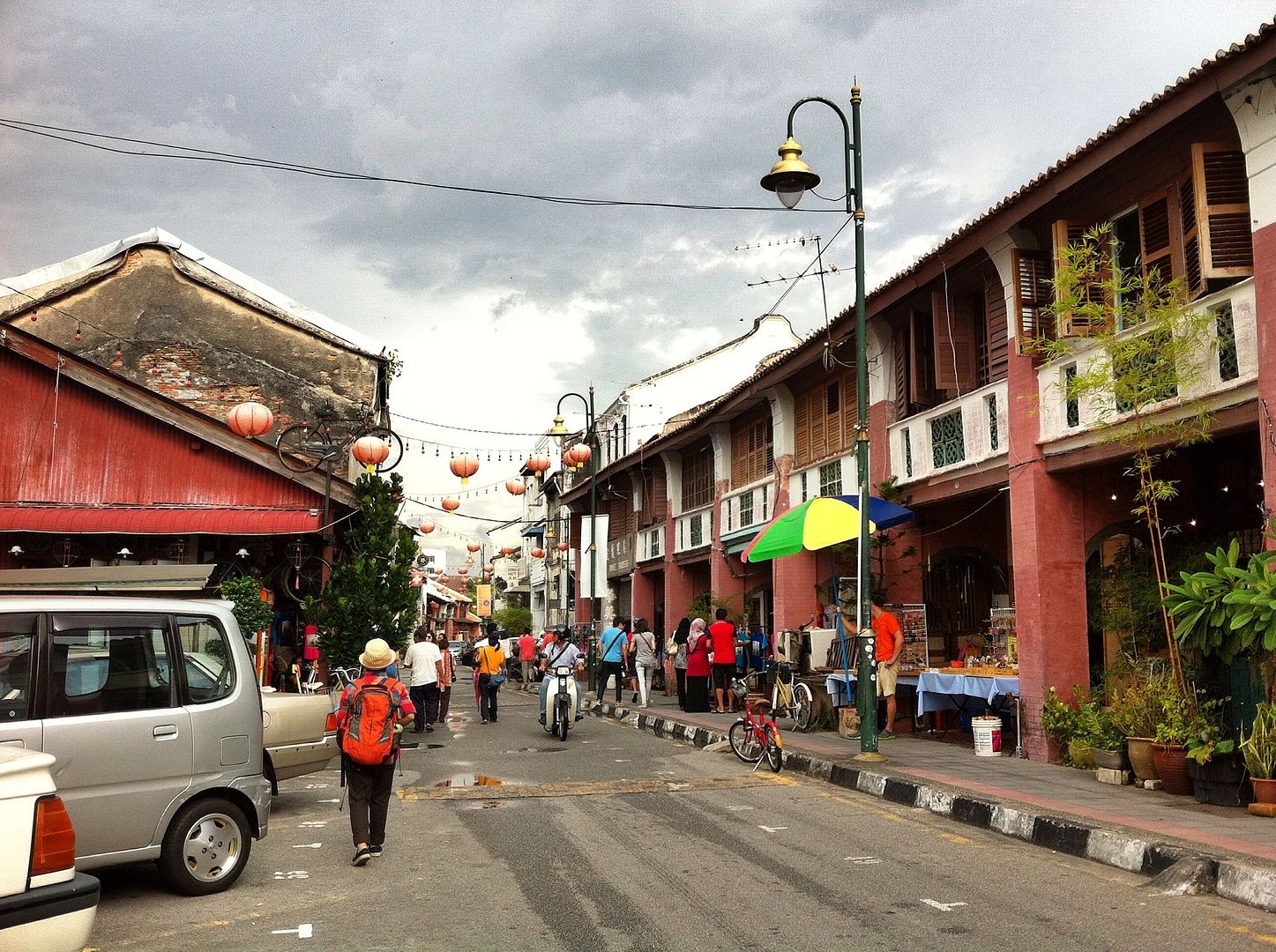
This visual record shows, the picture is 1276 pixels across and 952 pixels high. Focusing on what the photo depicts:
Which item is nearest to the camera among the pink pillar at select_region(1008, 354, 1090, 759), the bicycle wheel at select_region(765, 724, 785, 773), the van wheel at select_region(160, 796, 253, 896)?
the van wheel at select_region(160, 796, 253, 896)

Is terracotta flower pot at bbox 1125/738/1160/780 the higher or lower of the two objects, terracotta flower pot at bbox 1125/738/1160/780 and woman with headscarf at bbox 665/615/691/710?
the lower

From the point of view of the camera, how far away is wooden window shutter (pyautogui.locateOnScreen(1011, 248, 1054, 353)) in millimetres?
13562

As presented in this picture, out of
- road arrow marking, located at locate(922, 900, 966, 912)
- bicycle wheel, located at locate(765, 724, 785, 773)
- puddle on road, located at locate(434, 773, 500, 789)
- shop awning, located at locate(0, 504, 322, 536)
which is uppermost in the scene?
shop awning, located at locate(0, 504, 322, 536)

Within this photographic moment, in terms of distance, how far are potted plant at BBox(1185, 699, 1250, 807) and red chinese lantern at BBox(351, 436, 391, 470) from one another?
13.0 metres

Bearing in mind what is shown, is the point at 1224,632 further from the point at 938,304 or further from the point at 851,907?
the point at 938,304

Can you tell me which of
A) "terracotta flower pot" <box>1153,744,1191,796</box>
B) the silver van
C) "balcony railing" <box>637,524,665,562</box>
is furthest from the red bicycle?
"balcony railing" <box>637,524,665,562</box>

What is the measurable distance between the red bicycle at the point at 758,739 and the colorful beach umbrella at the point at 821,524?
A: 2431 mm

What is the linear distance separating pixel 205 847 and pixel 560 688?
10.1m

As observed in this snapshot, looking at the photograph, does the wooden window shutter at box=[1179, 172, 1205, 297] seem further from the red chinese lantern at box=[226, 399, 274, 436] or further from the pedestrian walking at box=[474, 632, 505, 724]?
the pedestrian walking at box=[474, 632, 505, 724]

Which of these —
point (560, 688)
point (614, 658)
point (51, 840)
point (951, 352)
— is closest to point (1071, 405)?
point (951, 352)

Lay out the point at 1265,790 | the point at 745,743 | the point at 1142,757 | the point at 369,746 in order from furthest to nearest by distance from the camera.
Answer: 1. the point at 745,743
2. the point at 1142,757
3. the point at 1265,790
4. the point at 369,746

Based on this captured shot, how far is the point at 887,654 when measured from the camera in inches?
587

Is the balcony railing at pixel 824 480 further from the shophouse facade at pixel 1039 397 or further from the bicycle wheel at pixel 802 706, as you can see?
the bicycle wheel at pixel 802 706

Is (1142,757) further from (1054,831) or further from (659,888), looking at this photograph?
(659,888)
